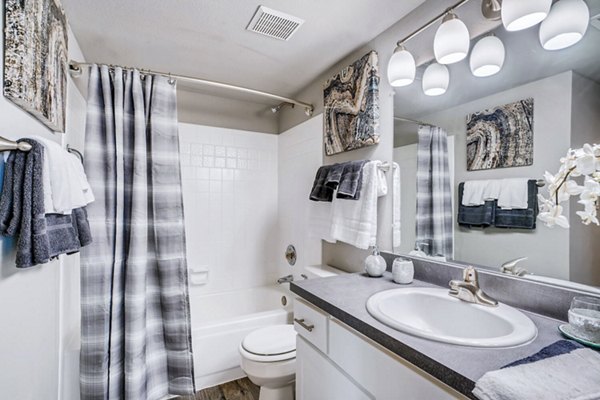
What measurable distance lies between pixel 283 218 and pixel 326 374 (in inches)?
72.6

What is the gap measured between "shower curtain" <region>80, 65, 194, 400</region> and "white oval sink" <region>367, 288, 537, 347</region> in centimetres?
123

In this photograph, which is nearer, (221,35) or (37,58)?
(37,58)

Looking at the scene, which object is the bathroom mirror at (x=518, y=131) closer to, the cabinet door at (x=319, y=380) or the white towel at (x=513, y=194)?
the white towel at (x=513, y=194)

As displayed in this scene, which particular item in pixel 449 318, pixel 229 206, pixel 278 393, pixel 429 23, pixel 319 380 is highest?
pixel 429 23

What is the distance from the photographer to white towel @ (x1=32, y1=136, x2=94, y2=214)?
2.96 feet

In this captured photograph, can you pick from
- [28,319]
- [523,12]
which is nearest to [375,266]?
[523,12]

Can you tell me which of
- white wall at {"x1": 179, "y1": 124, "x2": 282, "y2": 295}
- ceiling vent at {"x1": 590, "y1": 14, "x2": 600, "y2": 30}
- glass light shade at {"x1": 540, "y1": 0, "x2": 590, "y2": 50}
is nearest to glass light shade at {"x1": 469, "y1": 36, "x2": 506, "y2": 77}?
glass light shade at {"x1": 540, "y1": 0, "x2": 590, "y2": 50}

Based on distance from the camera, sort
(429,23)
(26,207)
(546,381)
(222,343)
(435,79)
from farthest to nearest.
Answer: (222,343) → (435,79) → (429,23) → (26,207) → (546,381)

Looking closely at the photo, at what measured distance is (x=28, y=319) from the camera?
0.96 m

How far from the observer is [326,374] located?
1065 millimetres

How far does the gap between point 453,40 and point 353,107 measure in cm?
70

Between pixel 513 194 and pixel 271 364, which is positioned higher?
pixel 513 194

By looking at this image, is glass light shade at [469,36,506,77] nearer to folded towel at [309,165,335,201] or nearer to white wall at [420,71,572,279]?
white wall at [420,71,572,279]

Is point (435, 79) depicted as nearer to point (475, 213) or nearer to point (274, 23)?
point (475, 213)
